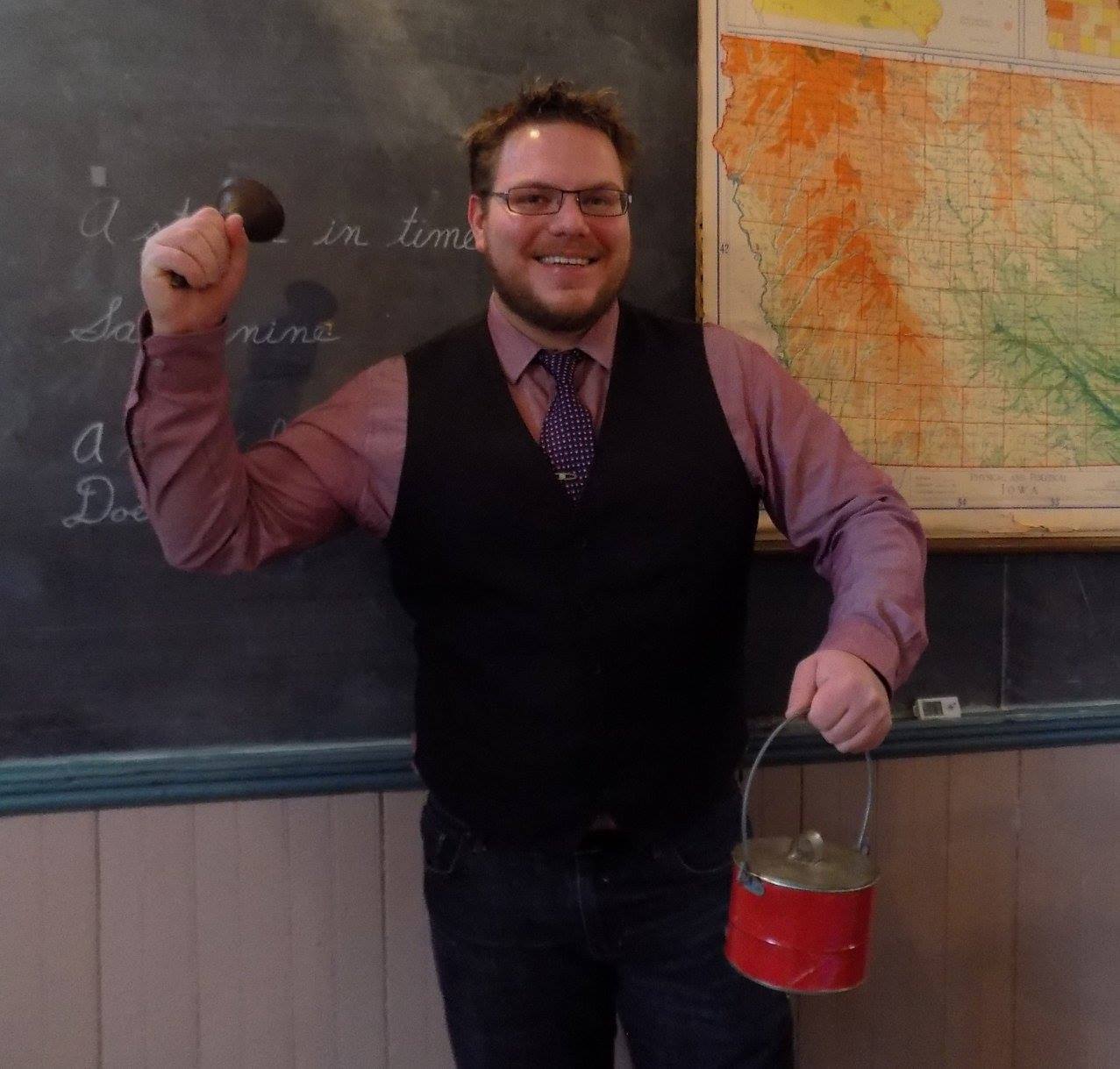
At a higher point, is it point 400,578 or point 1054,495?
point 1054,495

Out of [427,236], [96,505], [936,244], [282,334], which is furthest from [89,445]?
[936,244]

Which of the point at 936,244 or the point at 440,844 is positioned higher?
the point at 936,244

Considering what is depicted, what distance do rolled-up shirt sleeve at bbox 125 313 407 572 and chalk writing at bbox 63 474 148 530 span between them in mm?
280

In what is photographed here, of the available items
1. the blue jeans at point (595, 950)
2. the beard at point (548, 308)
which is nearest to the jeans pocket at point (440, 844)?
the blue jeans at point (595, 950)

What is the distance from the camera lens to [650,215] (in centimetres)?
132

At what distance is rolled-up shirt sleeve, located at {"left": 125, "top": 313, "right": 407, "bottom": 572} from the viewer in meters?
0.91

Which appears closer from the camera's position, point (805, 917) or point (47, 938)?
point (805, 917)

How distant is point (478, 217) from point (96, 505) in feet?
2.06

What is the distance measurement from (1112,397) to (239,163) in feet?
4.47

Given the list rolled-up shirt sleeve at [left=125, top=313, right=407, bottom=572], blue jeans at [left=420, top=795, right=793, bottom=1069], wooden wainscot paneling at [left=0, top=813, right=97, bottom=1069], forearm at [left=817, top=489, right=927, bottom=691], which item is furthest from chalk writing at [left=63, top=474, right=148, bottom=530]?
forearm at [left=817, top=489, right=927, bottom=691]

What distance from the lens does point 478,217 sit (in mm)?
1118

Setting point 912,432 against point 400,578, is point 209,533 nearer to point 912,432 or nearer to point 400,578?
point 400,578

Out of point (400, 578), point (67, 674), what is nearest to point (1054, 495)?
point (400, 578)

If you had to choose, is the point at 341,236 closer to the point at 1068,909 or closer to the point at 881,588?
the point at 881,588
